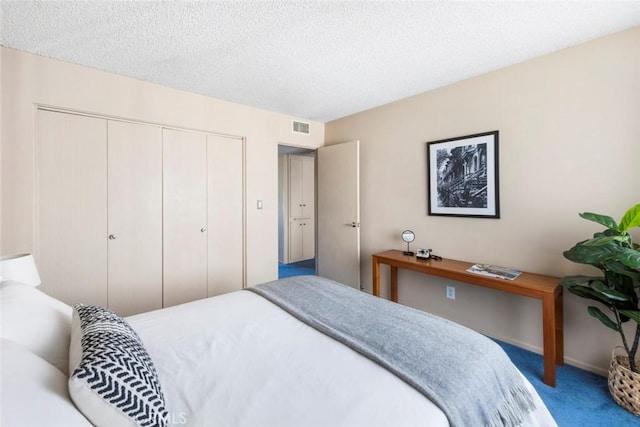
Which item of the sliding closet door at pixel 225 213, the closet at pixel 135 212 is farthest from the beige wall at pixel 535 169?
the closet at pixel 135 212

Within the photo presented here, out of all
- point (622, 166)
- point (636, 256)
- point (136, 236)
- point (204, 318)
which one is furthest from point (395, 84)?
point (136, 236)

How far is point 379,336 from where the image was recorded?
4.19ft

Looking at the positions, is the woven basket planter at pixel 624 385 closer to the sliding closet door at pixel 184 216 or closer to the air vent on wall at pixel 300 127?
the sliding closet door at pixel 184 216

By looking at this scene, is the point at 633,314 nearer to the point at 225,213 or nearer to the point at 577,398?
the point at 577,398

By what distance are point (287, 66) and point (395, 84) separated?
3.51ft

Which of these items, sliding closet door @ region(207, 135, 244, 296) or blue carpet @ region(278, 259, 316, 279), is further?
blue carpet @ region(278, 259, 316, 279)

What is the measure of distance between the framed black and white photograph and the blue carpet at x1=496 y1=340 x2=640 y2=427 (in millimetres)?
1209

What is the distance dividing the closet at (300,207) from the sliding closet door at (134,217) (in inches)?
113

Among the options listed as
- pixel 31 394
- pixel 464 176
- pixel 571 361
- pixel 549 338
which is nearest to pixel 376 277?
pixel 464 176

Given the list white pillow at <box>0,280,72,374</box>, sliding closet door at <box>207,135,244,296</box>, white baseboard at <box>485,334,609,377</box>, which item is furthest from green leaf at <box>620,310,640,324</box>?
sliding closet door at <box>207,135,244,296</box>

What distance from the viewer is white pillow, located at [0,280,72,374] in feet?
3.21

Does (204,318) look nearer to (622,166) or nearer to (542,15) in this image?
(542,15)

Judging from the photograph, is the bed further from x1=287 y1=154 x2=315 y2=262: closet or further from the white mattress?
x1=287 y1=154 x2=315 y2=262: closet

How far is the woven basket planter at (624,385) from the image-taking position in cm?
163
